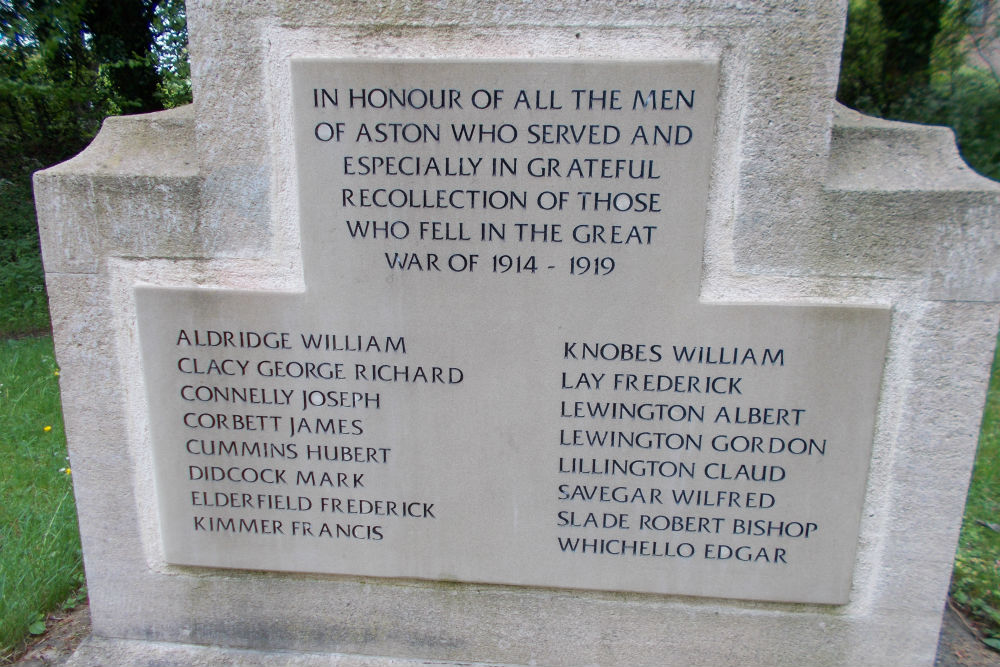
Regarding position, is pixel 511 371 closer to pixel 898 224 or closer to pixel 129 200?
pixel 898 224

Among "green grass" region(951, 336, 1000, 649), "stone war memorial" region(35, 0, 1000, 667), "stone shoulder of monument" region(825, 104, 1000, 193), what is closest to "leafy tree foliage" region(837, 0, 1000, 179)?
"green grass" region(951, 336, 1000, 649)

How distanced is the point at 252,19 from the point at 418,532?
1682 mm

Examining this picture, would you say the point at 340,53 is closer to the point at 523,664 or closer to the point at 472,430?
the point at 472,430

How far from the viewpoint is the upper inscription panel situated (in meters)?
1.83

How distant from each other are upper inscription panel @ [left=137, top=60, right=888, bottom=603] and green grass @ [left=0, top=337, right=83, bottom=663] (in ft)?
2.55

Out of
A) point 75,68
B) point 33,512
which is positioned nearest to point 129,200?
point 33,512

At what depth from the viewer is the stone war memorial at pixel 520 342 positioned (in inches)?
70.6

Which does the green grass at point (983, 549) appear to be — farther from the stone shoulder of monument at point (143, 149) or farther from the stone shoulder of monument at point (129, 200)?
the stone shoulder of monument at point (143, 149)

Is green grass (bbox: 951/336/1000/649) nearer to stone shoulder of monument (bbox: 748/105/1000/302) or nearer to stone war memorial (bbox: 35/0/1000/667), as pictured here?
stone war memorial (bbox: 35/0/1000/667)

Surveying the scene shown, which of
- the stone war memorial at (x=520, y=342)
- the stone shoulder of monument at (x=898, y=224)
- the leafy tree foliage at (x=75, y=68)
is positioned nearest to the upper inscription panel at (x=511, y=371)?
the stone war memorial at (x=520, y=342)

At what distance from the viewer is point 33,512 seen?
9.95 ft

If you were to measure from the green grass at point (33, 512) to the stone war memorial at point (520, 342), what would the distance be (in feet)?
1.26

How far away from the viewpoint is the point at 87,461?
2.15 metres

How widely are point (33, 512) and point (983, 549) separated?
4.54m
